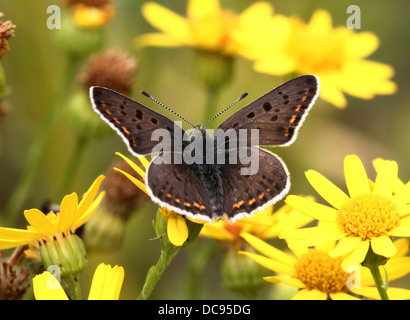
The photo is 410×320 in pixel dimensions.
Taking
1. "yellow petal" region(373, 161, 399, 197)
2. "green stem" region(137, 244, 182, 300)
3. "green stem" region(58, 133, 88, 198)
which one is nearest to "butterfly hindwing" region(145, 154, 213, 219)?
"green stem" region(137, 244, 182, 300)

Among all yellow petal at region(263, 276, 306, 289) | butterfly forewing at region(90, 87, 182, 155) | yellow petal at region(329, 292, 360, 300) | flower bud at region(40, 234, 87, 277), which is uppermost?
butterfly forewing at region(90, 87, 182, 155)

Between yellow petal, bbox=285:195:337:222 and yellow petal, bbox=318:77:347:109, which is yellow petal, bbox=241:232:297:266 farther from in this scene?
yellow petal, bbox=318:77:347:109

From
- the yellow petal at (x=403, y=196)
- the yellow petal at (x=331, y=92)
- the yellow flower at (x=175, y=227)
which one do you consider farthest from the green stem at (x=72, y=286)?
the yellow petal at (x=331, y=92)

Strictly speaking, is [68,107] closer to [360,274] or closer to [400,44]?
[360,274]

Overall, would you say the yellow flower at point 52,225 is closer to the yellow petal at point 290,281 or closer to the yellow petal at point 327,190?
the yellow petal at point 290,281

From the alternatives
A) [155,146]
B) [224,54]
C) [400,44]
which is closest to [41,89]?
[224,54]
